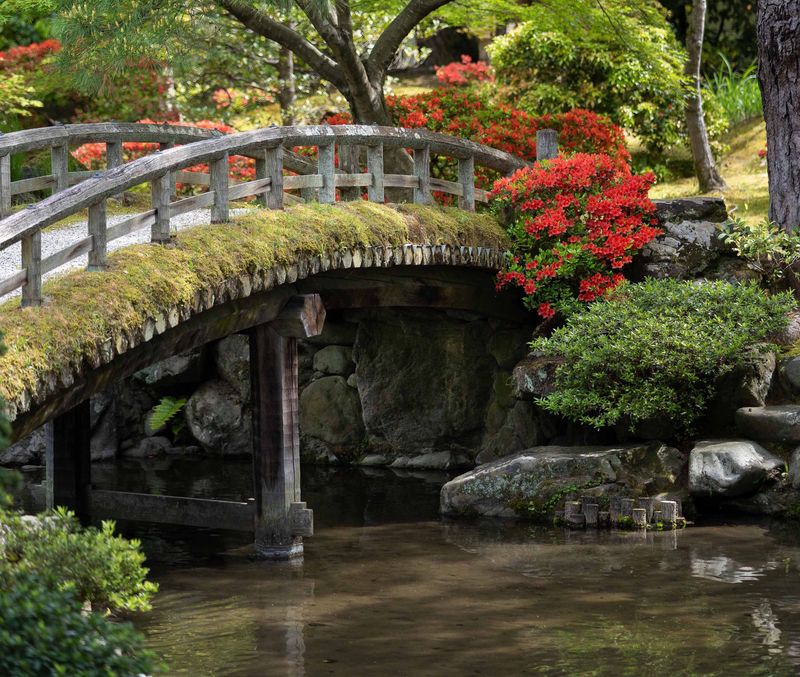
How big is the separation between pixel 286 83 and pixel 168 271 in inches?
554

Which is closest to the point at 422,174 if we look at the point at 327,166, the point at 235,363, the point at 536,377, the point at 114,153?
the point at 327,166

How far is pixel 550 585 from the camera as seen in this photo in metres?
12.3

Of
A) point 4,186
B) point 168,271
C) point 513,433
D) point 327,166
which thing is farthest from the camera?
point 513,433

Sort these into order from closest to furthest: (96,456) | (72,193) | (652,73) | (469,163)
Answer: (72,193), (469,163), (96,456), (652,73)

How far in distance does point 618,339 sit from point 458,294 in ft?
9.45

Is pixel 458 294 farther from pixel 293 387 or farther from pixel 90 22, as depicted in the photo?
pixel 90 22

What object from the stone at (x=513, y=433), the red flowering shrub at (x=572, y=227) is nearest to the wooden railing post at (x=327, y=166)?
the red flowering shrub at (x=572, y=227)

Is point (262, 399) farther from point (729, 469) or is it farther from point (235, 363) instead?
point (235, 363)

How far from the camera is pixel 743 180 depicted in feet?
→ 81.1

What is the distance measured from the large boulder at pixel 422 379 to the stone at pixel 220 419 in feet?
7.10

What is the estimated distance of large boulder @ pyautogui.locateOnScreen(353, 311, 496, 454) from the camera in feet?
64.7

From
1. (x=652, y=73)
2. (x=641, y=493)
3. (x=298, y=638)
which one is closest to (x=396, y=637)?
(x=298, y=638)

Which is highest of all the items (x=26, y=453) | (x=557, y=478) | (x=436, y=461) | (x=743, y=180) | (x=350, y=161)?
(x=743, y=180)

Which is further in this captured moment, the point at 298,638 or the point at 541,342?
the point at 541,342
